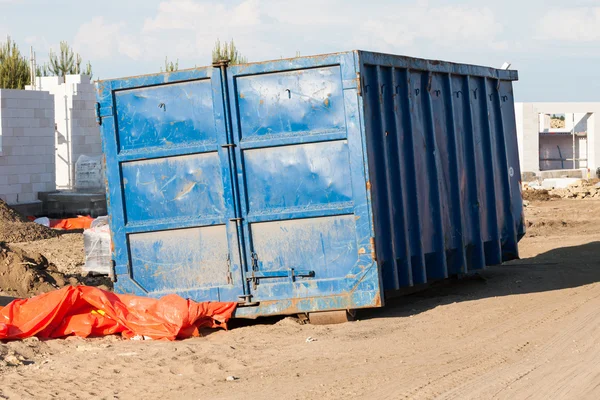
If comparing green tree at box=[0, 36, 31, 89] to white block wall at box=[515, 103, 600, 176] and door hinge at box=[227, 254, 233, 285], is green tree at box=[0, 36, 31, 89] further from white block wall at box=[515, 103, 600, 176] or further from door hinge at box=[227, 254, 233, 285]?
door hinge at box=[227, 254, 233, 285]

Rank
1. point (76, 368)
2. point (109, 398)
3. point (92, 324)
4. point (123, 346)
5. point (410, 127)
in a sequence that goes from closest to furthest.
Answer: point (109, 398) < point (76, 368) < point (123, 346) < point (92, 324) < point (410, 127)

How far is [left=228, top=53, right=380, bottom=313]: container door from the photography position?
799cm

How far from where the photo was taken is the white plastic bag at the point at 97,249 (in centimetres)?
1176

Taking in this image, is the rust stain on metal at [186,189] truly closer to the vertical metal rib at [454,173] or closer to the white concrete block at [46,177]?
the vertical metal rib at [454,173]

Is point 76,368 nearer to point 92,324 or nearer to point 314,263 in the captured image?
point 92,324

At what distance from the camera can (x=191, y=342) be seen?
7.80m

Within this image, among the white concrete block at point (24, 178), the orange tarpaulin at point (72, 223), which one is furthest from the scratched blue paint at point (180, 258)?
the white concrete block at point (24, 178)

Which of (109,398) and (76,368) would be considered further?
(76,368)

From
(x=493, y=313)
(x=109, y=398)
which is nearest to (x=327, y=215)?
(x=493, y=313)

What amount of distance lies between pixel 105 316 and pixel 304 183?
2174 mm

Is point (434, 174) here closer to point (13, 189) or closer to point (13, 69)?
point (13, 189)

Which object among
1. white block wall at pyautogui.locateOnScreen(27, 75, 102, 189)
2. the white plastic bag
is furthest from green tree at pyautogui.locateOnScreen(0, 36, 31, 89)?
the white plastic bag

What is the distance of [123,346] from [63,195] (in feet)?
44.0

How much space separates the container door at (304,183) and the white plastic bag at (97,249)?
4111mm
